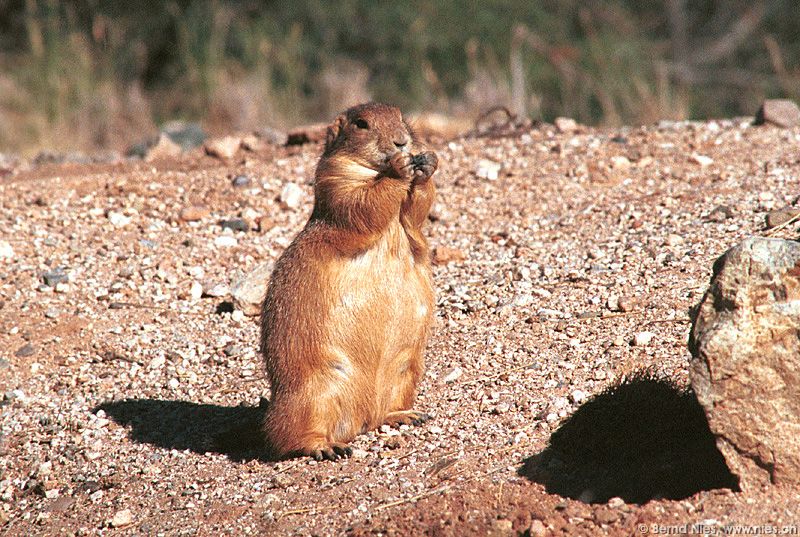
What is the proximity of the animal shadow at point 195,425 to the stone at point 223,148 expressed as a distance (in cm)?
388

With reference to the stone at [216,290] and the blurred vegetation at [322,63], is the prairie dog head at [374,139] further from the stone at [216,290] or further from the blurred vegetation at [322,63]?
the blurred vegetation at [322,63]

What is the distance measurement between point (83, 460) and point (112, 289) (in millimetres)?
2209

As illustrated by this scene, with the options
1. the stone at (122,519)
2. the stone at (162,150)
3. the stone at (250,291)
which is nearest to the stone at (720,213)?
the stone at (250,291)

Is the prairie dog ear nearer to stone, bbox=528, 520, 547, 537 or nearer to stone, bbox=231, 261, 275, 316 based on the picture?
stone, bbox=231, 261, 275, 316

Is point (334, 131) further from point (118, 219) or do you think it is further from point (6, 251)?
point (6, 251)

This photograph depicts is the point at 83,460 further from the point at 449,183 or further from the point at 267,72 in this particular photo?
the point at 267,72

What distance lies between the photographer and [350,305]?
5.21 metres

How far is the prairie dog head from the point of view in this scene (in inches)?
213

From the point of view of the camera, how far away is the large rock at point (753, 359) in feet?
12.9

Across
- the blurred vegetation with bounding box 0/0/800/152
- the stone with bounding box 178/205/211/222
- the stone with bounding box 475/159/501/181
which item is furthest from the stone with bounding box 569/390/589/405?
the blurred vegetation with bounding box 0/0/800/152

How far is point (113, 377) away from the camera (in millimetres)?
6703

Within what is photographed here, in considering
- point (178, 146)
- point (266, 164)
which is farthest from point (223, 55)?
point (266, 164)

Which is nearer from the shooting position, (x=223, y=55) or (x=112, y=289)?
(x=112, y=289)

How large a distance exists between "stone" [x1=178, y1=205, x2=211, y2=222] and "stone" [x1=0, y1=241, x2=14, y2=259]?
1.35 m
